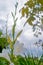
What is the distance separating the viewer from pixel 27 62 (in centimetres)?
113

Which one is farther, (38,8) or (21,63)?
(38,8)

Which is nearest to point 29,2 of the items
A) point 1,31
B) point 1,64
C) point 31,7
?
point 31,7

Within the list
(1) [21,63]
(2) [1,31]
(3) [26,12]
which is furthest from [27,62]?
(3) [26,12]

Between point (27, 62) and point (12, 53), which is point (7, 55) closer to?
point (12, 53)

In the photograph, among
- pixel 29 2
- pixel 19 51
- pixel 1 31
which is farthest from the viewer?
pixel 29 2

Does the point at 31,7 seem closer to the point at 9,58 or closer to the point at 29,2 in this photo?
the point at 29,2

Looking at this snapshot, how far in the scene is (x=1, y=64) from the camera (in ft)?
4.03

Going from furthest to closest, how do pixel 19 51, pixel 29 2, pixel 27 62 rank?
pixel 29 2, pixel 27 62, pixel 19 51

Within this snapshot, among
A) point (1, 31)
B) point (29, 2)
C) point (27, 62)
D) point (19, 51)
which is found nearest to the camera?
point (19, 51)

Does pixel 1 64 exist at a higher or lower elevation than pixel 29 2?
lower

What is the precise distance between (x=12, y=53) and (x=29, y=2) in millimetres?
4107

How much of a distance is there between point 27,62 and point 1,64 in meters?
0.16

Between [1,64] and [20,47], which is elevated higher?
[20,47]

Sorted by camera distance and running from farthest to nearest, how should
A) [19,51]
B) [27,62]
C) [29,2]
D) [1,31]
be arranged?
[29,2]
[1,31]
[27,62]
[19,51]
